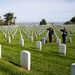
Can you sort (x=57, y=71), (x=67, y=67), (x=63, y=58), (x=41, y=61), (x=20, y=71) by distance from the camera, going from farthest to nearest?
(x=63, y=58) → (x=41, y=61) → (x=67, y=67) → (x=57, y=71) → (x=20, y=71)

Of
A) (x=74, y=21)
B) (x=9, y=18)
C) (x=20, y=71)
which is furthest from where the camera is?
(x=9, y=18)

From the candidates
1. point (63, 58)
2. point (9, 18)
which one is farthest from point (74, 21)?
point (63, 58)

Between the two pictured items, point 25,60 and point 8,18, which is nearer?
point 25,60

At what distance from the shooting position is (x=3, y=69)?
8727mm

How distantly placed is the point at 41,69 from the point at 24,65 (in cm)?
82

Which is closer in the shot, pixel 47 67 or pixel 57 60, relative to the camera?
pixel 47 67

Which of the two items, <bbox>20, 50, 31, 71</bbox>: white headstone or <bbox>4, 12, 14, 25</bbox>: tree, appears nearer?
<bbox>20, 50, 31, 71</bbox>: white headstone

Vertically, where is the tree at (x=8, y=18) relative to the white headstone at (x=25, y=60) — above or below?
above

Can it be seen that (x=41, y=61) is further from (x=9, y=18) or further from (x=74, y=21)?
(x=9, y=18)

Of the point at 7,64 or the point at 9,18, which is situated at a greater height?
the point at 9,18

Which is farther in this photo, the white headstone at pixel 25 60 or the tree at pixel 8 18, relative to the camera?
the tree at pixel 8 18

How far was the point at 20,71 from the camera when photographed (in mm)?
8594

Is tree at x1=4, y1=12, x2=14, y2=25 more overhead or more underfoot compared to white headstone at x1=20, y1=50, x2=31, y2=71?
more overhead

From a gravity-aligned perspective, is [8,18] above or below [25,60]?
above
